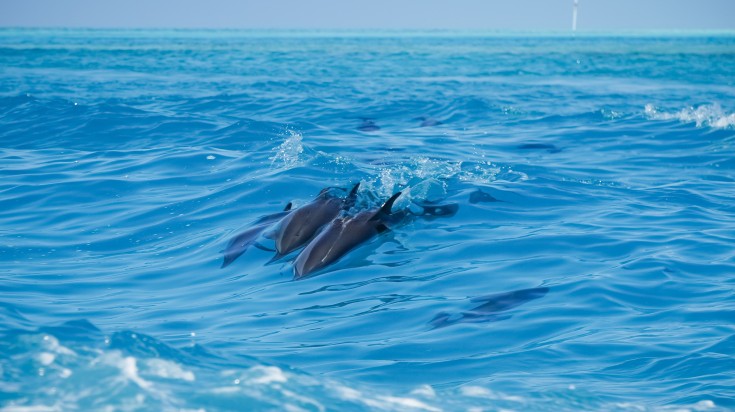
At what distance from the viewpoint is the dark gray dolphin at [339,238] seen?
25.4 ft

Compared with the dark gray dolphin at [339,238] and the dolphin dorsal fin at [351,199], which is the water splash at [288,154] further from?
the dark gray dolphin at [339,238]

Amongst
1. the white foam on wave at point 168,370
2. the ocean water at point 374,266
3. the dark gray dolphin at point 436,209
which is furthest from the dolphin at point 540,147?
the white foam on wave at point 168,370

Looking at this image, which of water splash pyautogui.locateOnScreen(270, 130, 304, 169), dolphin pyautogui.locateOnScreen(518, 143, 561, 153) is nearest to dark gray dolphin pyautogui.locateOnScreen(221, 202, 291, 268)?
water splash pyautogui.locateOnScreen(270, 130, 304, 169)

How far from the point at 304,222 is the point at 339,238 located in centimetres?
51

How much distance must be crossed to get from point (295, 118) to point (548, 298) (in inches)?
491

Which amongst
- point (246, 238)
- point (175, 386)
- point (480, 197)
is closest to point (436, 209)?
point (480, 197)

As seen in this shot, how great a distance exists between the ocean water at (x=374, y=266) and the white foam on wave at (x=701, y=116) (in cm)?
11

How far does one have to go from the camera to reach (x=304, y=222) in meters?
8.40

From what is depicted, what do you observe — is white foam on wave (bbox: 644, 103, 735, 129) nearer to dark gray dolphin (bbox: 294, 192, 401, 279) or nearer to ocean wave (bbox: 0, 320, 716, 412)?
dark gray dolphin (bbox: 294, 192, 401, 279)

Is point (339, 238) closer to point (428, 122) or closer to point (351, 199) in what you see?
point (351, 199)

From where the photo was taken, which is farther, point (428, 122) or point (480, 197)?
point (428, 122)

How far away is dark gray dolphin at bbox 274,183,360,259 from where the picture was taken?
8234 millimetres

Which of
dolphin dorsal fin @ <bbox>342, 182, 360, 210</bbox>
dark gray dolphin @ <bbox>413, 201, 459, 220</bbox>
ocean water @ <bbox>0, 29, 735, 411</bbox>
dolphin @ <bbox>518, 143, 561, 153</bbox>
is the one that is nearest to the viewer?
ocean water @ <bbox>0, 29, 735, 411</bbox>

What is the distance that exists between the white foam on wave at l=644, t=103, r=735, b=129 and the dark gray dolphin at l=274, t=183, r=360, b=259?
34.8ft
